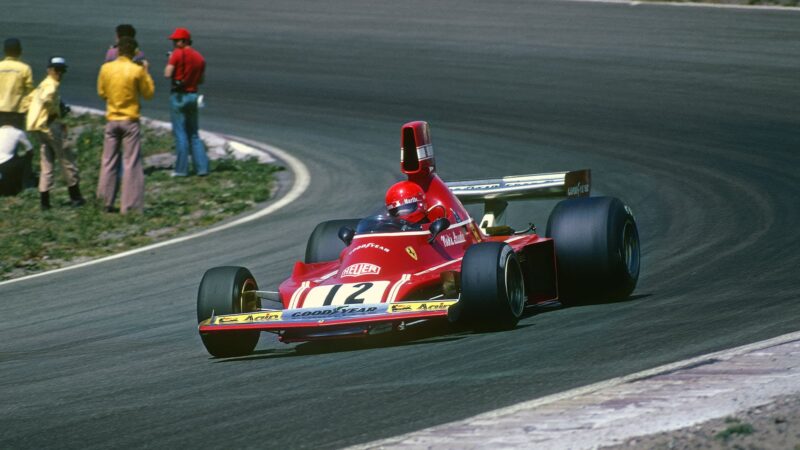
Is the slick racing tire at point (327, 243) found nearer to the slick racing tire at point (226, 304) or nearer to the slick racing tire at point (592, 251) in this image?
the slick racing tire at point (226, 304)

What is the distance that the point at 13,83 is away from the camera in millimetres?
16844

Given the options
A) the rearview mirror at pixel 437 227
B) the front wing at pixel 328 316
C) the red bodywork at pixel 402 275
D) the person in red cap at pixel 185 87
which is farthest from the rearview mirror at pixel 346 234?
the person in red cap at pixel 185 87

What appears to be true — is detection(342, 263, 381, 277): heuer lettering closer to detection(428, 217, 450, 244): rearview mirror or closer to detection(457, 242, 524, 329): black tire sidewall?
detection(428, 217, 450, 244): rearview mirror

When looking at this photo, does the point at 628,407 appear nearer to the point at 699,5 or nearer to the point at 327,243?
the point at 327,243

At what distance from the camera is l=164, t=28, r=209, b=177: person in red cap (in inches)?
659

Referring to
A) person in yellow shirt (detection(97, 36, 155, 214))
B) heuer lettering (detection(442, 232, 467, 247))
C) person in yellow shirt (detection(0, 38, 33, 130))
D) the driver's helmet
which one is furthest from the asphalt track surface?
person in yellow shirt (detection(0, 38, 33, 130))

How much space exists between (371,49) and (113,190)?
1254 cm

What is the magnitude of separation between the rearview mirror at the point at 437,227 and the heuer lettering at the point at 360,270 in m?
0.49

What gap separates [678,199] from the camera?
46.5 feet

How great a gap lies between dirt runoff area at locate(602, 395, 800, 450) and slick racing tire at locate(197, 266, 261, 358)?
12.8ft

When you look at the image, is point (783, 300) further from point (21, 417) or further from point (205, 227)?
point (205, 227)

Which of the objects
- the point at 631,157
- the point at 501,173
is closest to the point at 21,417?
the point at 501,173

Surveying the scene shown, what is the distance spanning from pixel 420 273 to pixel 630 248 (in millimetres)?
1840

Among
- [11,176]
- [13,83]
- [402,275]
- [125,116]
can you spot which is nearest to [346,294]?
[402,275]
